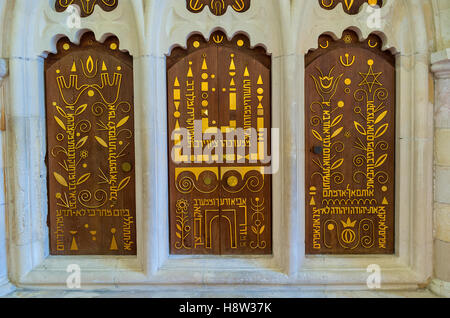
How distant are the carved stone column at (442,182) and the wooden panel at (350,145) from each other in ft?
0.90

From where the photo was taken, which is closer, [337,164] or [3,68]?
[3,68]

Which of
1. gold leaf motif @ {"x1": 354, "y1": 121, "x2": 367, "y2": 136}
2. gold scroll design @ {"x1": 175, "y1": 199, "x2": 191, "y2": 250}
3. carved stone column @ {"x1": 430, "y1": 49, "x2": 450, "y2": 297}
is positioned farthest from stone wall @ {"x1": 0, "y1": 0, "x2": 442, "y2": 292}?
gold leaf motif @ {"x1": 354, "y1": 121, "x2": 367, "y2": 136}

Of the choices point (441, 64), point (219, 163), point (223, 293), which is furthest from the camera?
point (219, 163)

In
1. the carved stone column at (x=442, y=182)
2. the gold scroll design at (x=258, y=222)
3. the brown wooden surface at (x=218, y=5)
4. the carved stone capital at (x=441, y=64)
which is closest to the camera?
the carved stone capital at (x=441, y=64)

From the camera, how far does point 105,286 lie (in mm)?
2402

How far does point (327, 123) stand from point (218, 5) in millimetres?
1169

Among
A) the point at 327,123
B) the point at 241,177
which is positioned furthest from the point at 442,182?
the point at 241,177

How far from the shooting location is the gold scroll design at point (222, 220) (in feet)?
8.05

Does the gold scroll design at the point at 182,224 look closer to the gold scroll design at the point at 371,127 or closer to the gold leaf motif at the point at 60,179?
the gold leaf motif at the point at 60,179

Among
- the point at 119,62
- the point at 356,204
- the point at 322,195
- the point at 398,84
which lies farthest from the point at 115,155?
the point at 398,84

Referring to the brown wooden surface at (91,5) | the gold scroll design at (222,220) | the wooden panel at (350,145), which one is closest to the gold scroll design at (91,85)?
the brown wooden surface at (91,5)

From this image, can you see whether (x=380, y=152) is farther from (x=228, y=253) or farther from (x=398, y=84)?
(x=228, y=253)

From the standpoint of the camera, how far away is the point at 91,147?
8.02 feet

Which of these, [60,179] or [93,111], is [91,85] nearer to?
[93,111]
